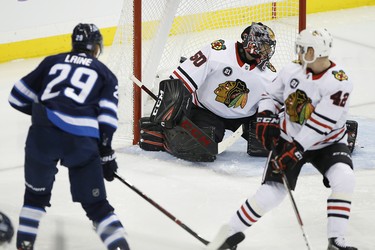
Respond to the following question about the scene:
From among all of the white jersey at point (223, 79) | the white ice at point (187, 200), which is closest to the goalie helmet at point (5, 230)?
the white ice at point (187, 200)

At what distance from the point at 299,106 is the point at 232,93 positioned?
1.34 meters

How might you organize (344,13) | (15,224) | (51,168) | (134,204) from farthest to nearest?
(344,13) → (134,204) → (15,224) → (51,168)

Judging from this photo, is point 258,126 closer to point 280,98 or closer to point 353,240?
point 280,98

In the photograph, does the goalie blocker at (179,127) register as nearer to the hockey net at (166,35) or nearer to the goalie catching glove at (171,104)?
the goalie catching glove at (171,104)

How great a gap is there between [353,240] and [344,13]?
16.1 ft

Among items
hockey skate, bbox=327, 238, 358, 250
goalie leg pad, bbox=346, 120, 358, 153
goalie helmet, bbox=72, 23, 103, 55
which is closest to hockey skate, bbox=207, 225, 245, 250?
hockey skate, bbox=327, 238, 358, 250

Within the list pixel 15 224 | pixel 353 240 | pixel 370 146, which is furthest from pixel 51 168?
pixel 370 146

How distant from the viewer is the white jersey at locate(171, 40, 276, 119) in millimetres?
5395

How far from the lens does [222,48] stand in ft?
17.8

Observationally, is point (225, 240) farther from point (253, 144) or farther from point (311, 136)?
point (253, 144)

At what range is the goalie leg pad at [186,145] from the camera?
5483 millimetres

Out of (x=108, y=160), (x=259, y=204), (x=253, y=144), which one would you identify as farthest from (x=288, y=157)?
(x=253, y=144)

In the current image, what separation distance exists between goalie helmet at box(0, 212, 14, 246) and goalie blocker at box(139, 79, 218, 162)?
4.83 ft

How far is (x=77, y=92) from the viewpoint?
3883mm
